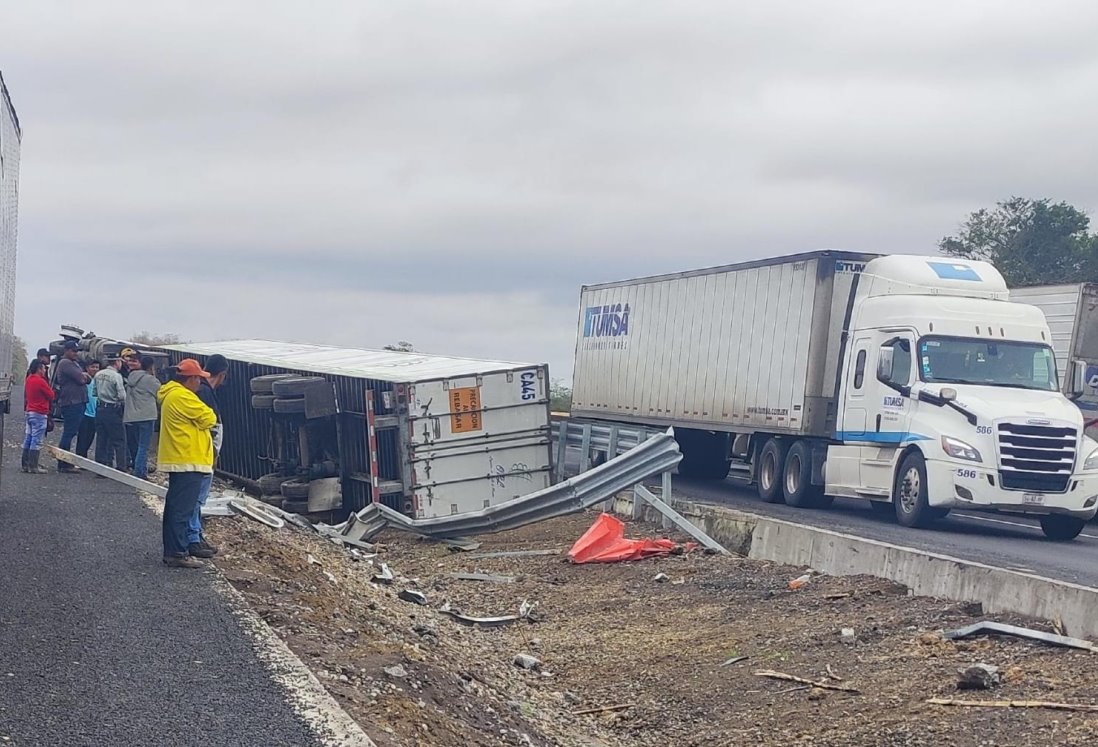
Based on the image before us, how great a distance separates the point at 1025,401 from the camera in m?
16.7

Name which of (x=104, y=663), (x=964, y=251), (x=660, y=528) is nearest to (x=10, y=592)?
A: (x=104, y=663)

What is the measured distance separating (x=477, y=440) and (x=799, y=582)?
660 centimetres

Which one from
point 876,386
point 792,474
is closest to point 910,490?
point 876,386

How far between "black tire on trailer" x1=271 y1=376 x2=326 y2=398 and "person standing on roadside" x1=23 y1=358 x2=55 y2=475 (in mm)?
2962

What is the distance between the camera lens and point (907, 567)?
11031 millimetres

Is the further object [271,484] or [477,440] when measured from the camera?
[271,484]

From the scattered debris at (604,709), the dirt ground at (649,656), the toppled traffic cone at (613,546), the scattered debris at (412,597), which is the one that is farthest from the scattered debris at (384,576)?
the scattered debris at (604,709)

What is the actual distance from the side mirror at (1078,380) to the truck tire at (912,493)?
4.99 m

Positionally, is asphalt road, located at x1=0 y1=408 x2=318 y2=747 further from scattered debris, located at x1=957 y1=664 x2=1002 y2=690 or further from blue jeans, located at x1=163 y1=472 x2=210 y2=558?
scattered debris, located at x1=957 y1=664 x2=1002 y2=690

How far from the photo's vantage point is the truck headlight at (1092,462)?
16469 mm

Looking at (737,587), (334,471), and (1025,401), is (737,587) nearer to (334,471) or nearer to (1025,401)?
(1025,401)

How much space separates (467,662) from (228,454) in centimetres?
1420

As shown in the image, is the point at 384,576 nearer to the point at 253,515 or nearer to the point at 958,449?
the point at 253,515

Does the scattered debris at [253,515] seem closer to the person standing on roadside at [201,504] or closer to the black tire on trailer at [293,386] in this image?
the person standing on roadside at [201,504]
